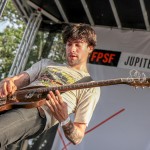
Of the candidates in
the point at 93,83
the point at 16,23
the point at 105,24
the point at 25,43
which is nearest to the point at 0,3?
the point at 25,43

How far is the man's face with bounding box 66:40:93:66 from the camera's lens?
240 cm

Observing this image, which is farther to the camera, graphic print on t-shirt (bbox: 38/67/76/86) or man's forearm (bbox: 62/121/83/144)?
graphic print on t-shirt (bbox: 38/67/76/86)

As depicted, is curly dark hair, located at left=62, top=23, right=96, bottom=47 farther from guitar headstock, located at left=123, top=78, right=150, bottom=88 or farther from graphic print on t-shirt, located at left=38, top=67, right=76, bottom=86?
guitar headstock, located at left=123, top=78, right=150, bottom=88

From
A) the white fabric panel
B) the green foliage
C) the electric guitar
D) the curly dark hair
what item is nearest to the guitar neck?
the electric guitar

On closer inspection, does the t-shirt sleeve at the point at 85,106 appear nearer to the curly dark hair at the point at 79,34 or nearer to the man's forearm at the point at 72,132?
the man's forearm at the point at 72,132

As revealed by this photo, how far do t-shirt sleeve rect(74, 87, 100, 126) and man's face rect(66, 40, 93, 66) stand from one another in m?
0.21

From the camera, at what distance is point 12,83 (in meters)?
→ 2.29

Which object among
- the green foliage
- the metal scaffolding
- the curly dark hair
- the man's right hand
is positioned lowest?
the man's right hand

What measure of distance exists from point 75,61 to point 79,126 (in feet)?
1.41

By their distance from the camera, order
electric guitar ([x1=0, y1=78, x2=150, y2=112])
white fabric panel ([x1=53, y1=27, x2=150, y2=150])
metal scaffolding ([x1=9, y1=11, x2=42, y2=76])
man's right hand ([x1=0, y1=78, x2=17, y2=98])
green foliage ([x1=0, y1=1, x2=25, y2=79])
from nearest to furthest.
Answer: electric guitar ([x1=0, y1=78, x2=150, y2=112]), man's right hand ([x1=0, y1=78, x2=17, y2=98]), white fabric panel ([x1=53, y1=27, x2=150, y2=150]), metal scaffolding ([x1=9, y1=11, x2=42, y2=76]), green foliage ([x1=0, y1=1, x2=25, y2=79])

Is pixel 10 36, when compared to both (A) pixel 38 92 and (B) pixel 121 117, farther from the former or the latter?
(A) pixel 38 92

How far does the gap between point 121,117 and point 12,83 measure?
8.98ft

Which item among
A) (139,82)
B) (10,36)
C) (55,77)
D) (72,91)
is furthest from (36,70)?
(10,36)

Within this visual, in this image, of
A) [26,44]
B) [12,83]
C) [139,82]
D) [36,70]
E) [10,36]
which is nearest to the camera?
[139,82]
